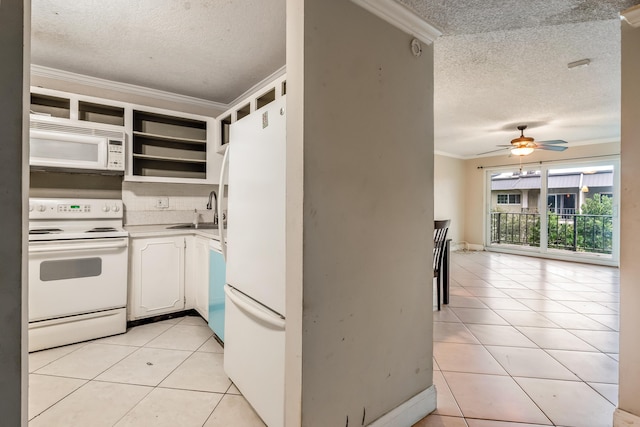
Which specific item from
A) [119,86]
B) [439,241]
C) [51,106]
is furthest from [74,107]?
[439,241]

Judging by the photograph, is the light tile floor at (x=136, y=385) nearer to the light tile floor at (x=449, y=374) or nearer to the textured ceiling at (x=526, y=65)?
the light tile floor at (x=449, y=374)

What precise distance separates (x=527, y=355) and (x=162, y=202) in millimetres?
3669

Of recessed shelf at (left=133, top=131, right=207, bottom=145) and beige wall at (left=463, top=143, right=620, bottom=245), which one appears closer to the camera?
recessed shelf at (left=133, top=131, right=207, bottom=145)

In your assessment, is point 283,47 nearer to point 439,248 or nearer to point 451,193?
point 439,248

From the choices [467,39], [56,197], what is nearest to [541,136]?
[467,39]

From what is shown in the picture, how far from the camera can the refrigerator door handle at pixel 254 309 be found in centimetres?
130

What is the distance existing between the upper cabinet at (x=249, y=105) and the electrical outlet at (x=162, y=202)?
81cm

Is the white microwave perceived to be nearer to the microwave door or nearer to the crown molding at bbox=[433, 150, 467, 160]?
the microwave door

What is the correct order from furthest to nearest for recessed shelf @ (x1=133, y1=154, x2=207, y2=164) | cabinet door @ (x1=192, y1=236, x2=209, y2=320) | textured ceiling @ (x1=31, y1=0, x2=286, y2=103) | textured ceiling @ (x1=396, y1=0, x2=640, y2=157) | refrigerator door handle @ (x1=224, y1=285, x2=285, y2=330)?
1. recessed shelf @ (x1=133, y1=154, x2=207, y2=164)
2. cabinet door @ (x1=192, y1=236, x2=209, y2=320)
3. textured ceiling @ (x1=31, y1=0, x2=286, y2=103)
4. textured ceiling @ (x1=396, y1=0, x2=640, y2=157)
5. refrigerator door handle @ (x1=224, y1=285, x2=285, y2=330)

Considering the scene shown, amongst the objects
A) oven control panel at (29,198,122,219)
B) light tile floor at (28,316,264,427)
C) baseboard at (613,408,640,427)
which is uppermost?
oven control panel at (29,198,122,219)

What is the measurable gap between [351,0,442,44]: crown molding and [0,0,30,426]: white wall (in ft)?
3.80

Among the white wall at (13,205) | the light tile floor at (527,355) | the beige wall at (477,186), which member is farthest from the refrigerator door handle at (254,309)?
the beige wall at (477,186)

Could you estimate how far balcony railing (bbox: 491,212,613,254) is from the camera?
5.48m

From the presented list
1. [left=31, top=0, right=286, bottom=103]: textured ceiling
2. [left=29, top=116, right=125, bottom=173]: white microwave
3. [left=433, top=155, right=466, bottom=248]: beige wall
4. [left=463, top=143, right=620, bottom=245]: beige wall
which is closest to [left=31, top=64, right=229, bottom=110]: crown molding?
[left=31, top=0, right=286, bottom=103]: textured ceiling
